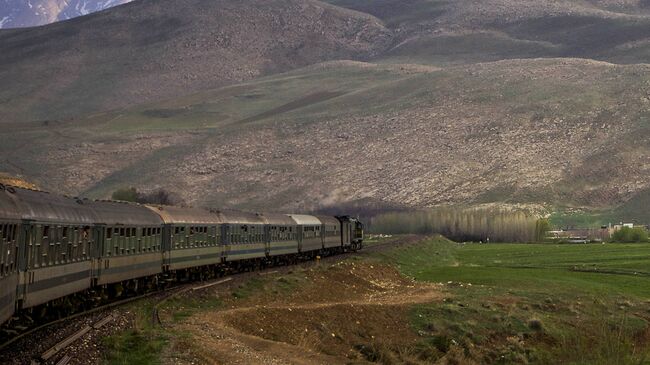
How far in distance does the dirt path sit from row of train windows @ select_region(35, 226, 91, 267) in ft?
12.5

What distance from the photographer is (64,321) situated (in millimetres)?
30922

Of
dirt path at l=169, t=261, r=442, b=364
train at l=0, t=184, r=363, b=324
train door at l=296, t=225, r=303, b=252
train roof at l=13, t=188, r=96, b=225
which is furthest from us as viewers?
train door at l=296, t=225, r=303, b=252

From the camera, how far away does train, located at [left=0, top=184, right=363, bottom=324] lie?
2558 cm

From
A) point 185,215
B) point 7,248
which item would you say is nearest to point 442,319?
point 185,215

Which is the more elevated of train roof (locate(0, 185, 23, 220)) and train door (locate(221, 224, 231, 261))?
train roof (locate(0, 185, 23, 220))

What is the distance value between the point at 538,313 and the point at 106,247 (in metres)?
24.9

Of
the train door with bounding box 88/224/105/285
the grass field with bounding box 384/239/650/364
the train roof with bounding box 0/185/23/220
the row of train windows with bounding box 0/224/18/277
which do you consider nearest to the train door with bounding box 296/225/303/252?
the grass field with bounding box 384/239/650/364

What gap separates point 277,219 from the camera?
239 ft

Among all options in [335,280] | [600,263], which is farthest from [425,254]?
[335,280]

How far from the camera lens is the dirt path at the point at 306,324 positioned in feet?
94.3

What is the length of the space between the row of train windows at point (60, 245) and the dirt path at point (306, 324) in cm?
382

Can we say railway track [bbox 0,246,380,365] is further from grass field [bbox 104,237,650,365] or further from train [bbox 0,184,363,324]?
grass field [bbox 104,237,650,365]

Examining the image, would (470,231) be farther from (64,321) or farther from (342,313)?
(64,321)

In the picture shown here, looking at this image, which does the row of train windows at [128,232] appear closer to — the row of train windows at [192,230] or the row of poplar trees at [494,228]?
the row of train windows at [192,230]
